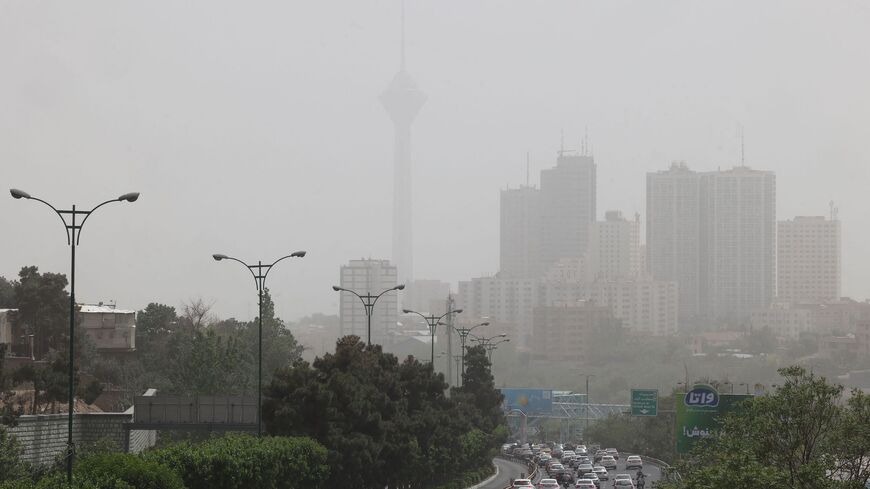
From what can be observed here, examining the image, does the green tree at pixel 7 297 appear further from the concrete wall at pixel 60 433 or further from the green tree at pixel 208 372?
the concrete wall at pixel 60 433

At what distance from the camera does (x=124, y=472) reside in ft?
105

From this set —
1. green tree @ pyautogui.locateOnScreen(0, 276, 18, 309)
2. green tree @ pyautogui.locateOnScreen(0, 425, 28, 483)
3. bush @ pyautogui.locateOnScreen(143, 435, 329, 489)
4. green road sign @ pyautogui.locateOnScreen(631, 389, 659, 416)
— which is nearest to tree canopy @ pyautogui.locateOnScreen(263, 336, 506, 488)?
bush @ pyautogui.locateOnScreen(143, 435, 329, 489)

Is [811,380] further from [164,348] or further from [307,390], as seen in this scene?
[164,348]

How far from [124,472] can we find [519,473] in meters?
58.5

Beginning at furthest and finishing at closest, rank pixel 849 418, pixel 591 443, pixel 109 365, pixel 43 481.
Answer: pixel 591 443
pixel 109 365
pixel 849 418
pixel 43 481

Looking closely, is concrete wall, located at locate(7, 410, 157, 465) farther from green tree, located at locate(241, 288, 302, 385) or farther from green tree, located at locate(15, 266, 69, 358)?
green tree, located at locate(241, 288, 302, 385)

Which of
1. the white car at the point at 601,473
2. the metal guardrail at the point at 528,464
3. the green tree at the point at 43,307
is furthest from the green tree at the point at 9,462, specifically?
the green tree at the point at 43,307

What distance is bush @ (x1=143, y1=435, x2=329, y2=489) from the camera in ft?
127

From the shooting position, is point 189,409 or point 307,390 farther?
point 189,409

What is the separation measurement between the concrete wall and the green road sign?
3876 centimetres

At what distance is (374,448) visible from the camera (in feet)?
174

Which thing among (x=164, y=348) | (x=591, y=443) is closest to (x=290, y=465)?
(x=164, y=348)

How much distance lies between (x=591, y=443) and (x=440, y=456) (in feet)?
272

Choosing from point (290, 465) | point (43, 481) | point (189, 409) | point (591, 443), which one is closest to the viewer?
point (43, 481)
